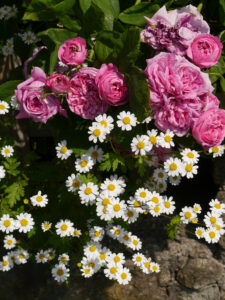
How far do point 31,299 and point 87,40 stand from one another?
1639mm

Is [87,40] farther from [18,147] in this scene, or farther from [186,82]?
[18,147]

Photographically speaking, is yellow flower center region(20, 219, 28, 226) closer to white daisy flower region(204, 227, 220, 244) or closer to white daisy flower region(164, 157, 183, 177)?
white daisy flower region(164, 157, 183, 177)

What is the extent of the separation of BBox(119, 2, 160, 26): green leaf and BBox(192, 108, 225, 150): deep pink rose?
0.44 meters

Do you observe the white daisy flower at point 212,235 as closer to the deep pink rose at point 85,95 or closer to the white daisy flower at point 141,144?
the white daisy flower at point 141,144

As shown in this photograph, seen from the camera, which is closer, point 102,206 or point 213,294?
point 102,206

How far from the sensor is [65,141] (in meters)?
1.46

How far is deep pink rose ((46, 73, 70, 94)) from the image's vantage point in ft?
3.57

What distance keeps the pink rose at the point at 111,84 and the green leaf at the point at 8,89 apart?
16.8 inches

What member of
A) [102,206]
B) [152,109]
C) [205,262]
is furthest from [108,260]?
[152,109]

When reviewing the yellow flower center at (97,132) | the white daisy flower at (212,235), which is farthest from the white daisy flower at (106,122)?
the white daisy flower at (212,235)

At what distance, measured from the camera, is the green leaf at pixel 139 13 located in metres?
1.18

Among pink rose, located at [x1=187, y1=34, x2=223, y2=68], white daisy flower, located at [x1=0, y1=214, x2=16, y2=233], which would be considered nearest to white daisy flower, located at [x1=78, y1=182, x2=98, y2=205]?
white daisy flower, located at [x1=0, y1=214, x2=16, y2=233]

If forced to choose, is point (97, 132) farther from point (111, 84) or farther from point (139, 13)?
point (139, 13)

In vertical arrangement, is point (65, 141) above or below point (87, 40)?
below
